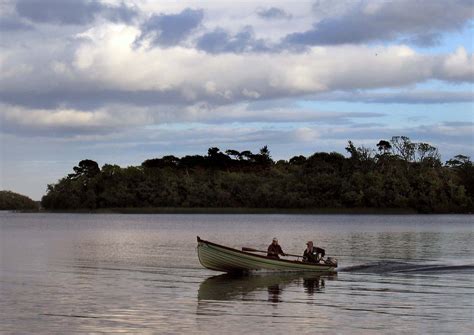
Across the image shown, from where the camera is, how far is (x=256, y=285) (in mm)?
33625

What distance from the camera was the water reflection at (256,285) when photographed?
1183 inches

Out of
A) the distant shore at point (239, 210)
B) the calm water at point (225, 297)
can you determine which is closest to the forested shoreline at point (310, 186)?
the distant shore at point (239, 210)

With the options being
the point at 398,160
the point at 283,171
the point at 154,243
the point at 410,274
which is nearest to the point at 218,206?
the point at 283,171

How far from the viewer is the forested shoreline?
518 ft

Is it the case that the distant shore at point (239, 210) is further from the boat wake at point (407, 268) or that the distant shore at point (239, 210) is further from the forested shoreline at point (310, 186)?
the boat wake at point (407, 268)

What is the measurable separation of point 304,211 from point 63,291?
452ft

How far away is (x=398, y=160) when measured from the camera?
163m

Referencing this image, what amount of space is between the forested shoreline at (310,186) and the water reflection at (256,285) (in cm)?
12179

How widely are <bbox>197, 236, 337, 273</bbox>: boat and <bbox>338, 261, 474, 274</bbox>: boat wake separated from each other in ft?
13.6

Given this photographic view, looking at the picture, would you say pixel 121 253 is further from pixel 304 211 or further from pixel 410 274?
pixel 304 211

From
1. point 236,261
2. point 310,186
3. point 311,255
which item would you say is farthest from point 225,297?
point 310,186

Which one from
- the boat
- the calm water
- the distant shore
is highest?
the distant shore

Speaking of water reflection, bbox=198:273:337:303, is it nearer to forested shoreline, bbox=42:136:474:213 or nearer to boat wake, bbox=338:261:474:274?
boat wake, bbox=338:261:474:274

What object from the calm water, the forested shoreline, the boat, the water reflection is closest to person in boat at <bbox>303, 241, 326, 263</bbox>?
the boat
